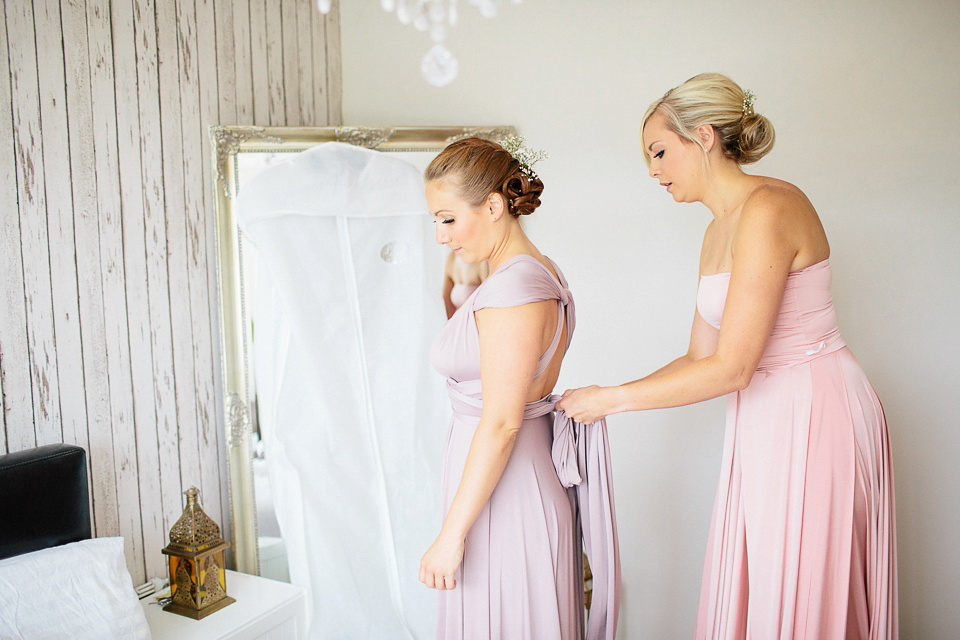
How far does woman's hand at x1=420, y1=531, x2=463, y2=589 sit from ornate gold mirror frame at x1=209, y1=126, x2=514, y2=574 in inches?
46.6

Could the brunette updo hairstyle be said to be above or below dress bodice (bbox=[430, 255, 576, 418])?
above

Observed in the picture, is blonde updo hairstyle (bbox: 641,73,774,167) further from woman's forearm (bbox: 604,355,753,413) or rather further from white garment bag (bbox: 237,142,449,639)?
white garment bag (bbox: 237,142,449,639)

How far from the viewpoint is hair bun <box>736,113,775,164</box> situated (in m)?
1.74

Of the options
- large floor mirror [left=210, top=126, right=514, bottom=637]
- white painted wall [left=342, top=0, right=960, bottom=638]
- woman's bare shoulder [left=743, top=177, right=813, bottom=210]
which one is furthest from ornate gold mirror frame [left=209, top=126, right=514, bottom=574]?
woman's bare shoulder [left=743, top=177, right=813, bottom=210]

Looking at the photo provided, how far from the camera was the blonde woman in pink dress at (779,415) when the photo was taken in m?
1.59

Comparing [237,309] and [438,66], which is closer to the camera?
[438,66]

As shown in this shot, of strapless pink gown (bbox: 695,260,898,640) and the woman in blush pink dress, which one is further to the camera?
strapless pink gown (bbox: 695,260,898,640)

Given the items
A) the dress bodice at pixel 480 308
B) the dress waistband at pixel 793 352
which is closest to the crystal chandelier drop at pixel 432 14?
the dress bodice at pixel 480 308

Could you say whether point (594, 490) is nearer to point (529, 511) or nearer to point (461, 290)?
point (529, 511)

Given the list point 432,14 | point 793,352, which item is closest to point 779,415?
point 793,352

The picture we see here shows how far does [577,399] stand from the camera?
1.66 metres

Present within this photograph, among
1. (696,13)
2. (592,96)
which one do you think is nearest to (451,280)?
(592,96)

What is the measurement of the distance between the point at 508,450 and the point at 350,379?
1.14 meters

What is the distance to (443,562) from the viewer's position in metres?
1.46
